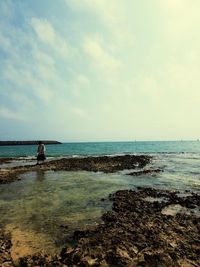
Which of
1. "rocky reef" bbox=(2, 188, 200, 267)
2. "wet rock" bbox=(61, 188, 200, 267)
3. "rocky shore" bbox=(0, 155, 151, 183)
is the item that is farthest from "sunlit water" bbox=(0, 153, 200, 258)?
"rocky shore" bbox=(0, 155, 151, 183)

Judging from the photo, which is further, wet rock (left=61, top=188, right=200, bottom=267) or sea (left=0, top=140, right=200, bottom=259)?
sea (left=0, top=140, right=200, bottom=259)

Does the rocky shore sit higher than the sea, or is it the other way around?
the rocky shore

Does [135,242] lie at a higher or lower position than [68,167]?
lower

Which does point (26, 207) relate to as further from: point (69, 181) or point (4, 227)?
point (69, 181)

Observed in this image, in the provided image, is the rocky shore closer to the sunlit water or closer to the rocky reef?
the sunlit water

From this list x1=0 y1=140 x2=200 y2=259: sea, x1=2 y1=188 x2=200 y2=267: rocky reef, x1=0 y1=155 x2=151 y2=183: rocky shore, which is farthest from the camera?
x1=0 y1=155 x2=151 y2=183: rocky shore

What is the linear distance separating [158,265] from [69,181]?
15.3 metres

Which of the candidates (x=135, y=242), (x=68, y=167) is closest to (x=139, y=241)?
(x=135, y=242)

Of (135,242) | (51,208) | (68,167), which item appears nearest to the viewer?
(135,242)

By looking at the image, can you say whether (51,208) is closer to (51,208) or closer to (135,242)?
(51,208)

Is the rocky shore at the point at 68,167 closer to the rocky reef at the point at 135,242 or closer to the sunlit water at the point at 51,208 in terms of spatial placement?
the sunlit water at the point at 51,208

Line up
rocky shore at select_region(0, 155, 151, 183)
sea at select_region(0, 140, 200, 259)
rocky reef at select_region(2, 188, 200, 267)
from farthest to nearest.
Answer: rocky shore at select_region(0, 155, 151, 183)
sea at select_region(0, 140, 200, 259)
rocky reef at select_region(2, 188, 200, 267)

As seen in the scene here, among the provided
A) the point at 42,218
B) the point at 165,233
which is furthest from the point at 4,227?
the point at 165,233

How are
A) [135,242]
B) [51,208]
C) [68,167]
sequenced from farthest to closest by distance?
[68,167] → [51,208] → [135,242]
